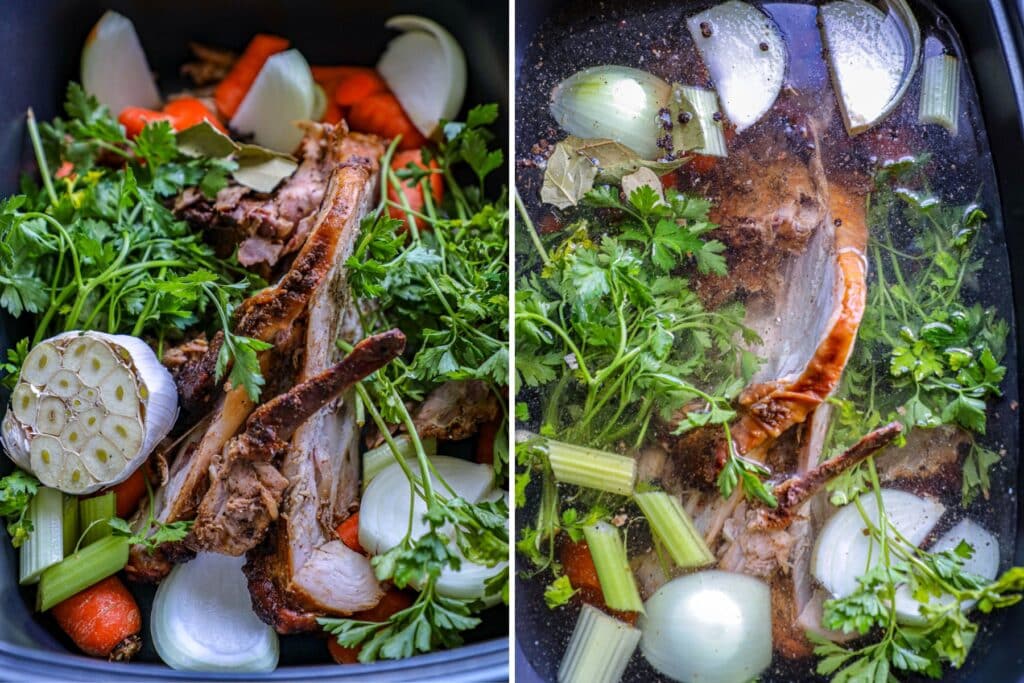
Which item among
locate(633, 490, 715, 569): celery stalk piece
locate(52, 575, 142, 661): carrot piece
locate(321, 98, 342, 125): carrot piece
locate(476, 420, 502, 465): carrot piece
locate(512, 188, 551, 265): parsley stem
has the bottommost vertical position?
locate(52, 575, 142, 661): carrot piece

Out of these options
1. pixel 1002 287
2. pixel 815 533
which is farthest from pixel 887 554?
pixel 1002 287

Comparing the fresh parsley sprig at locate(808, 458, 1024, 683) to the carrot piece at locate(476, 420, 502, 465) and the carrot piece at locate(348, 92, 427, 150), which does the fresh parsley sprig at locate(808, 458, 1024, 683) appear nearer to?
the carrot piece at locate(476, 420, 502, 465)

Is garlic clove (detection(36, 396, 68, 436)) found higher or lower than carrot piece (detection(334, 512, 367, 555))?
higher

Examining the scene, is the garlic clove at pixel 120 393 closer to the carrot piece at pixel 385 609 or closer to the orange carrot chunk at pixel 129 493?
the orange carrot chunk at pixel 129 493

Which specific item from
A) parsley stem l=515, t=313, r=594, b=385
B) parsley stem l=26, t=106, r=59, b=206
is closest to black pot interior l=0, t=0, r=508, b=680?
parsley stem l=26, t=106, r=59, b=206

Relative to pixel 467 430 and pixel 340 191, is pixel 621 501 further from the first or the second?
pixel 340 191

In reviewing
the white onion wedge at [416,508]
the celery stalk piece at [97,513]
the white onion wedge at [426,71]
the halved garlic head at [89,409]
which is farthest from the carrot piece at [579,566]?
the white onion wedge at [426,71]
